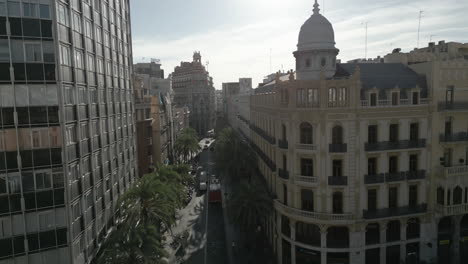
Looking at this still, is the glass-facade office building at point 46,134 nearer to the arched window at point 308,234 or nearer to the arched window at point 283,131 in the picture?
the arched window at point 283,131

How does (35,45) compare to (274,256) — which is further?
(274,256)

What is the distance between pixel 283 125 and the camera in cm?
4338

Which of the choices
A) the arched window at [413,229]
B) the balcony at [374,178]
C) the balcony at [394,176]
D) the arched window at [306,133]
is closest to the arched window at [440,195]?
the arched window at [413,229]

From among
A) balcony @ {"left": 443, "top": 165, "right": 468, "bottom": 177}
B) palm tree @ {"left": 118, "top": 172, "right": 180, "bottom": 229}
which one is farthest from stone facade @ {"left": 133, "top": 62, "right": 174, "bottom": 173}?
balcony @ {"left": 443, "top": 165, "right": 468, "bottom": 177}

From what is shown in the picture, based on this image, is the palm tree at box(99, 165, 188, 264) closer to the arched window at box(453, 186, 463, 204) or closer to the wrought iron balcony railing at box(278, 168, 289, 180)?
the wrought iron balcony railing at box(278, 168, 289, 180)

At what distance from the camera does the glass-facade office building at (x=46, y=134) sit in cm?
2794

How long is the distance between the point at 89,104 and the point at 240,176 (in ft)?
120

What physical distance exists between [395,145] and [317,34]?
1823 centimetres

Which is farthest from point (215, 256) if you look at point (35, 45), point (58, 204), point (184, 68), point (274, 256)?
point (184, 68)

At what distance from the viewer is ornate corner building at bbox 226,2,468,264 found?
38750 mm

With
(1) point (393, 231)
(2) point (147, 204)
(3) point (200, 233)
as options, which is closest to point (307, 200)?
(1) point (393, 231)

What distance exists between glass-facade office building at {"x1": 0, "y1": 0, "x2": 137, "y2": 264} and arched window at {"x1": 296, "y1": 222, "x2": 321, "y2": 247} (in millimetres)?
23583

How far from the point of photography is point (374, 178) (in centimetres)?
3934

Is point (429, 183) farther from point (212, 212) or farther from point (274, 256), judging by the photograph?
point (212, 212)
